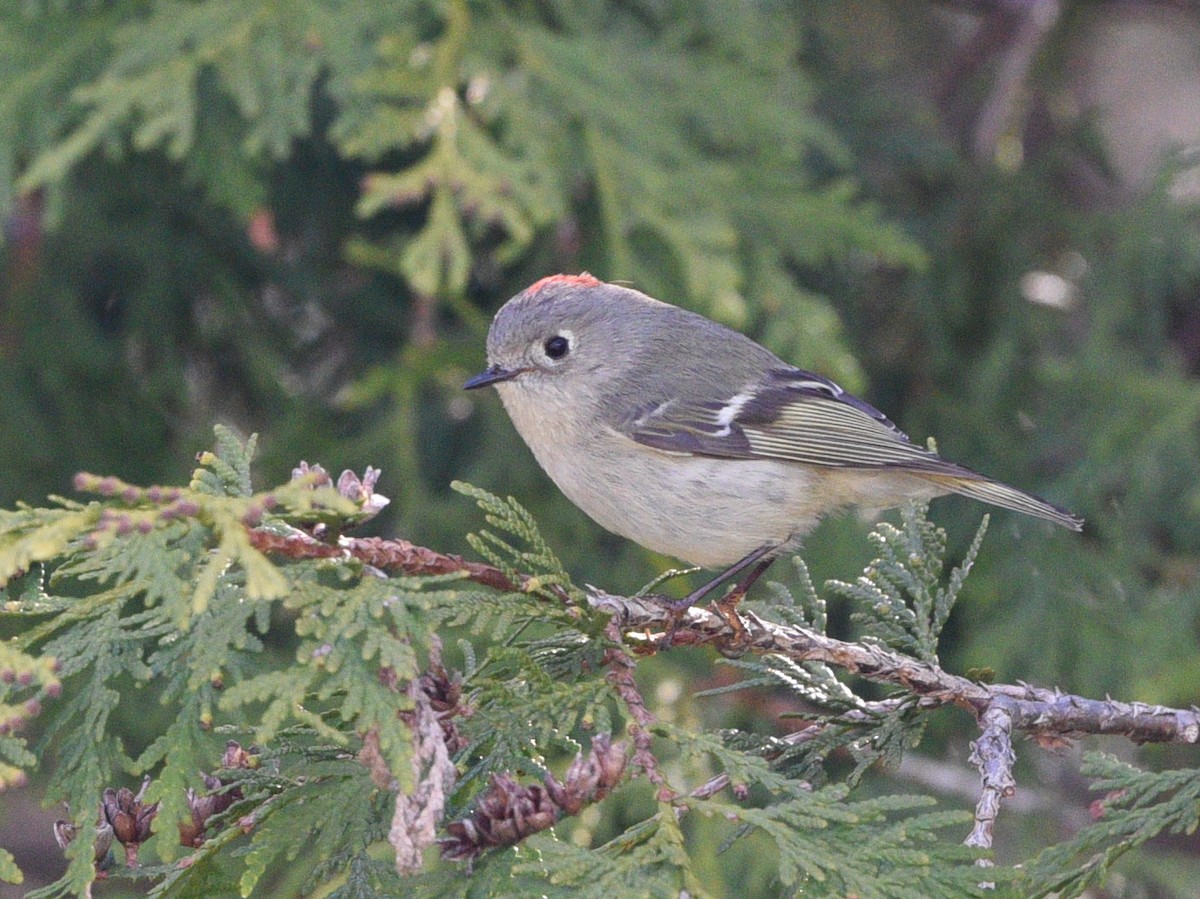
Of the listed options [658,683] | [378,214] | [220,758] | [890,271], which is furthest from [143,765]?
[890,271]

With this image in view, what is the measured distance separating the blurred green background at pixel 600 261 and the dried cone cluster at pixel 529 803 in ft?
5.39

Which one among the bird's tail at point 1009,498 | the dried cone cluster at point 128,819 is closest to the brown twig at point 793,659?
the dried cone cluster at point 128,819

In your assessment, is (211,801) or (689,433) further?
(689,433)

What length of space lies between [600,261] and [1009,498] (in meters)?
1.40

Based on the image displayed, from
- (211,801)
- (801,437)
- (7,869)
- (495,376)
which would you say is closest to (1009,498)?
(801,437)

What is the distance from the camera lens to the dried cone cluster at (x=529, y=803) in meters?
1.38

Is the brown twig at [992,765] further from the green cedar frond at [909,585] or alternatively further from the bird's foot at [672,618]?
the bird's foot at [672,618]

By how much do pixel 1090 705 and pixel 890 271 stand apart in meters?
2.54

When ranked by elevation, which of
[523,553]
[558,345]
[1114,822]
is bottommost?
[1114,822]

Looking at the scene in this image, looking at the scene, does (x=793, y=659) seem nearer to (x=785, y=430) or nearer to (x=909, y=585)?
(x=909, y=585)

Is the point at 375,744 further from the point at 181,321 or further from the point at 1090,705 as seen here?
the point at 181,321

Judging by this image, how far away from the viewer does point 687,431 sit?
102 inches

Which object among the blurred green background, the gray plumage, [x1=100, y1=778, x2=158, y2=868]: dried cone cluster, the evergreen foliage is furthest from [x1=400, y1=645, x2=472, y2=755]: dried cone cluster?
the blurred green background

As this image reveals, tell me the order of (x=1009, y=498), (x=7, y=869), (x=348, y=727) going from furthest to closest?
(x=1009, y=498) < (x=348, y=727) < (x=7, y=869)
